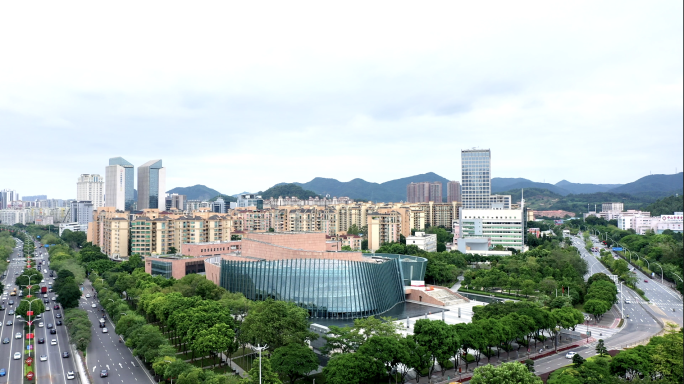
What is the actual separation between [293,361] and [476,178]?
12642 cm

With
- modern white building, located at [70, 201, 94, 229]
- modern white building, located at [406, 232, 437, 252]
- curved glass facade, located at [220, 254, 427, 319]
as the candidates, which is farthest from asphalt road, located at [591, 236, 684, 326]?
modern white building, located at [70, 201, 94, 229]

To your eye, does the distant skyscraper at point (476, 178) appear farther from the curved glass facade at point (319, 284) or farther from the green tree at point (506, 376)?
the green tree at point (506, 376)

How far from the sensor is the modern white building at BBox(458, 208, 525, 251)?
10344 cm

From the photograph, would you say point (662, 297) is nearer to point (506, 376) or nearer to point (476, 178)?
point (506, 376)

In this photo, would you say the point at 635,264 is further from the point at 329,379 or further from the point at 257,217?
the point at 257,217

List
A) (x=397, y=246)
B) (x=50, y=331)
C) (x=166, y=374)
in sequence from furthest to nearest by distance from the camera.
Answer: (x=397, y=246), (x=50, y=331), (x=166, y=374)

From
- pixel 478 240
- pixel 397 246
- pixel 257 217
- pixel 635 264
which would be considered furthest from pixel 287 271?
pixel 257 217

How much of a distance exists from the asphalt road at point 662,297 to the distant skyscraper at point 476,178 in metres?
69.1

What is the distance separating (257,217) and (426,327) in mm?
104056

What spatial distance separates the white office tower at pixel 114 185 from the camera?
19225cm

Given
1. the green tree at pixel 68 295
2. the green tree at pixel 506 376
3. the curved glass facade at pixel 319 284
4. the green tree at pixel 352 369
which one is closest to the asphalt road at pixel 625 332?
the green tree at pixel 506 376

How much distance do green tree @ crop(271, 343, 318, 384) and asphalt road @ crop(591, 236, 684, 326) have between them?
41.6 metres

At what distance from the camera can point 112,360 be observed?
41.2m

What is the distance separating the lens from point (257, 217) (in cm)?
13388
